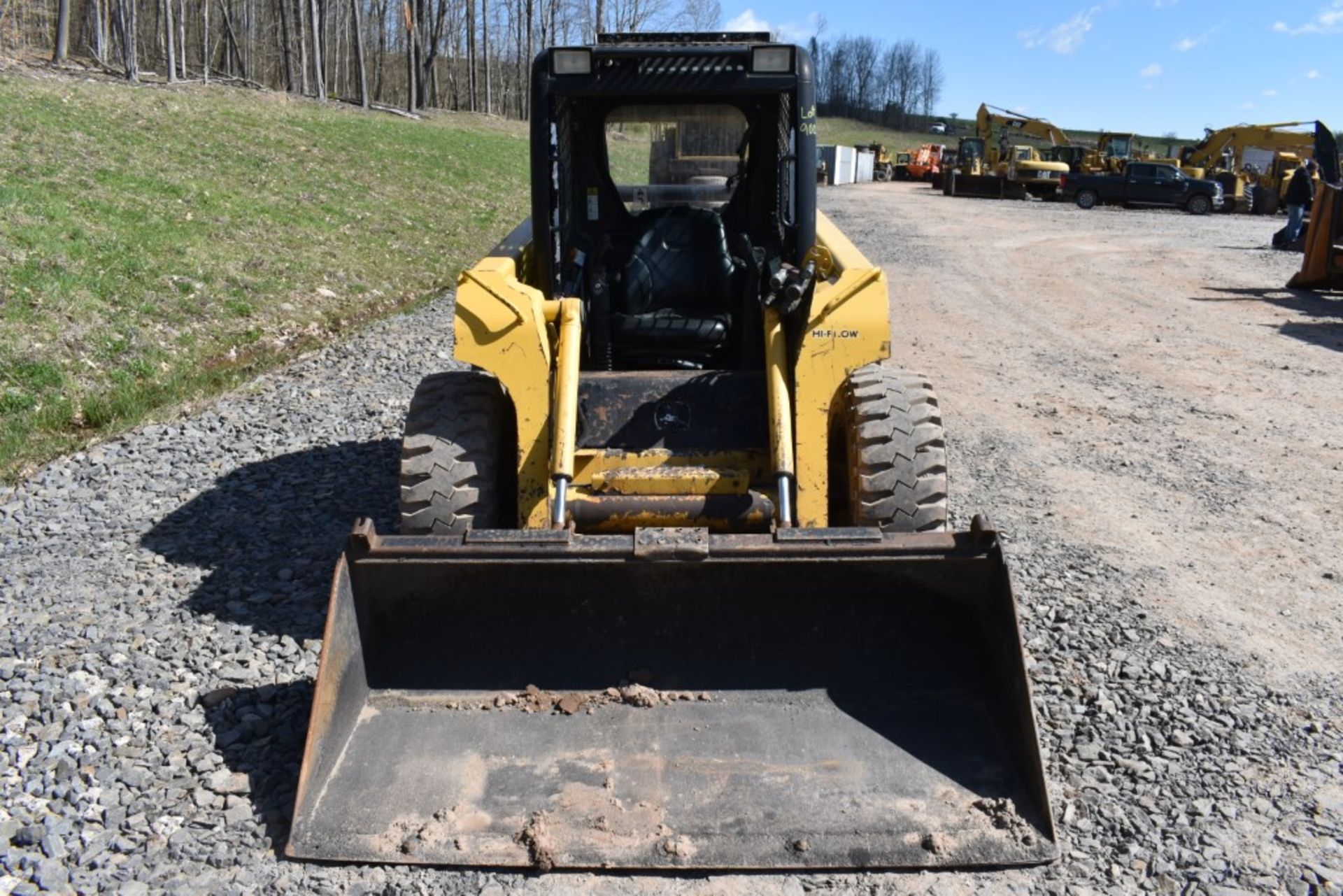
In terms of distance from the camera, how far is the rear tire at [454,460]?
4.39 metres

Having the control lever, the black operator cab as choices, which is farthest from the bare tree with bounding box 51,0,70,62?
the control lever

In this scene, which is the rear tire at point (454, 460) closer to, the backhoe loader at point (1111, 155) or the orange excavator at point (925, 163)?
the backhoe loader at point (1111, 155)

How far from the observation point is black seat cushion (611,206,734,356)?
17.3 ft

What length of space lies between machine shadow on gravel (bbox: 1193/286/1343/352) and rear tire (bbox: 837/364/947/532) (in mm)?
9245

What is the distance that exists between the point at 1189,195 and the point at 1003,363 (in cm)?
2797

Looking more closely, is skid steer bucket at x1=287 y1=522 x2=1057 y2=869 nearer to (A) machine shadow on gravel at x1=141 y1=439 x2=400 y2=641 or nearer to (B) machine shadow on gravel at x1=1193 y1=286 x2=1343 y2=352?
(A) machine shadow on gravel at x1=141 y1=439 x2=400 y2=641

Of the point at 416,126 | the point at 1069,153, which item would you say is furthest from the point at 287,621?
the point at 1069,153

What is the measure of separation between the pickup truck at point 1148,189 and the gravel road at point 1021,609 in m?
26.9

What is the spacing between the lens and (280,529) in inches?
230

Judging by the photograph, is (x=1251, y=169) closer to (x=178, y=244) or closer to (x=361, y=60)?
(x=361, y=60)

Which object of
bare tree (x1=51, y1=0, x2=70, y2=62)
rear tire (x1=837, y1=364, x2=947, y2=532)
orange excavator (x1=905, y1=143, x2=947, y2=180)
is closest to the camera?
rear tire (x1=837, y1=364, x2=947, y2=532)

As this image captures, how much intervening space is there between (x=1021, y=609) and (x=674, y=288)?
2077 mm

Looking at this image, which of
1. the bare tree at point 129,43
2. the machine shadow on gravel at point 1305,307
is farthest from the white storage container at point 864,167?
the machine shadow on gravel at point 1305,307

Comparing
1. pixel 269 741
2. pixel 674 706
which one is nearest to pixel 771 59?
pixel 674 706
